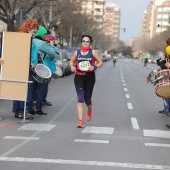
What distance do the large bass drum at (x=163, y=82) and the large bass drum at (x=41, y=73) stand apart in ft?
7.98

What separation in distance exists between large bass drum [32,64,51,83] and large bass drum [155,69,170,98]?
2433 millimetres

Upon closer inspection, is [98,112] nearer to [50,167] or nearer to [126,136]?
[126,136]

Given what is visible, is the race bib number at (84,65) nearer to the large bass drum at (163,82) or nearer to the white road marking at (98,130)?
the white road marking at (98,130)

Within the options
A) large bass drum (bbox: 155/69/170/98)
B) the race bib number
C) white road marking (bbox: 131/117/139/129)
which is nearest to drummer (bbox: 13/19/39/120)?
the race bib number

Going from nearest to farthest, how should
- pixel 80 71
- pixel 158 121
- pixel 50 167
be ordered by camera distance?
pixel 50 167, pixel 80 71, pixel 158 121

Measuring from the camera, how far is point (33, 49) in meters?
10.1

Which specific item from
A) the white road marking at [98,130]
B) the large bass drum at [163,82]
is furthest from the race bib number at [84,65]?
the large bass drum at [163,82]

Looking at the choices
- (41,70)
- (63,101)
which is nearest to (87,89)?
(41,70)

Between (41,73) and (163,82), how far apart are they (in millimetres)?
2731

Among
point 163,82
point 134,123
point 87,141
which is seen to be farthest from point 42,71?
point 87,141

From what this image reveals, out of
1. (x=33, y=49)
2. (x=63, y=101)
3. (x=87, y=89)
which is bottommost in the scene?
(x=63, y=101)

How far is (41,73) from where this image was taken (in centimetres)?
1039

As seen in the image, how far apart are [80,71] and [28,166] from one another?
12.5ft

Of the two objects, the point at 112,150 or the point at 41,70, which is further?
the point at 41,70
